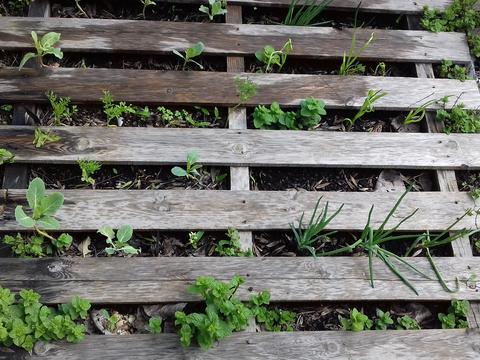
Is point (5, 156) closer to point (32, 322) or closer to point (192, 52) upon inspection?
point (32, 322)

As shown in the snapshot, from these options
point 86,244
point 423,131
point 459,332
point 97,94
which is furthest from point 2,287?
point 423,131

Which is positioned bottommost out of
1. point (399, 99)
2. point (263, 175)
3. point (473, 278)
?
point (473, 278)

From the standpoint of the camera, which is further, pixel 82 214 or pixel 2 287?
pixel 82 214

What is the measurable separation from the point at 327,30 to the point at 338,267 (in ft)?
4.04

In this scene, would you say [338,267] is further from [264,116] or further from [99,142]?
[99,142]

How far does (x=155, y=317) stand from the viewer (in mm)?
2199

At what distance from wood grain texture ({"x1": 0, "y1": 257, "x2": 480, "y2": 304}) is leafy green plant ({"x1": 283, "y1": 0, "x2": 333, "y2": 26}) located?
1228mm

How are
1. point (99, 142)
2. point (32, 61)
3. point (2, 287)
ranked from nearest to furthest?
point (2, 287) < point (99, 142) < point (32, 61)

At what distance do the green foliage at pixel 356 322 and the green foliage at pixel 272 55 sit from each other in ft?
3.89

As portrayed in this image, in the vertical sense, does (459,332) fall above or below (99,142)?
below

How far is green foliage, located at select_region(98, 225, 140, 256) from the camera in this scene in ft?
7.38

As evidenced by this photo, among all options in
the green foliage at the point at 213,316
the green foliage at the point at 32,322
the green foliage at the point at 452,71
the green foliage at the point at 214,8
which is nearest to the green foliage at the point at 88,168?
the green foliage at the point at 32,322

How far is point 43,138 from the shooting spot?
2.41 meters

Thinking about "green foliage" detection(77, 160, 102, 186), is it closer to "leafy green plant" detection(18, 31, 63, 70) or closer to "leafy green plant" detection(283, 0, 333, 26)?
"leafy green plant" detection(18, 31, 63, 70)
